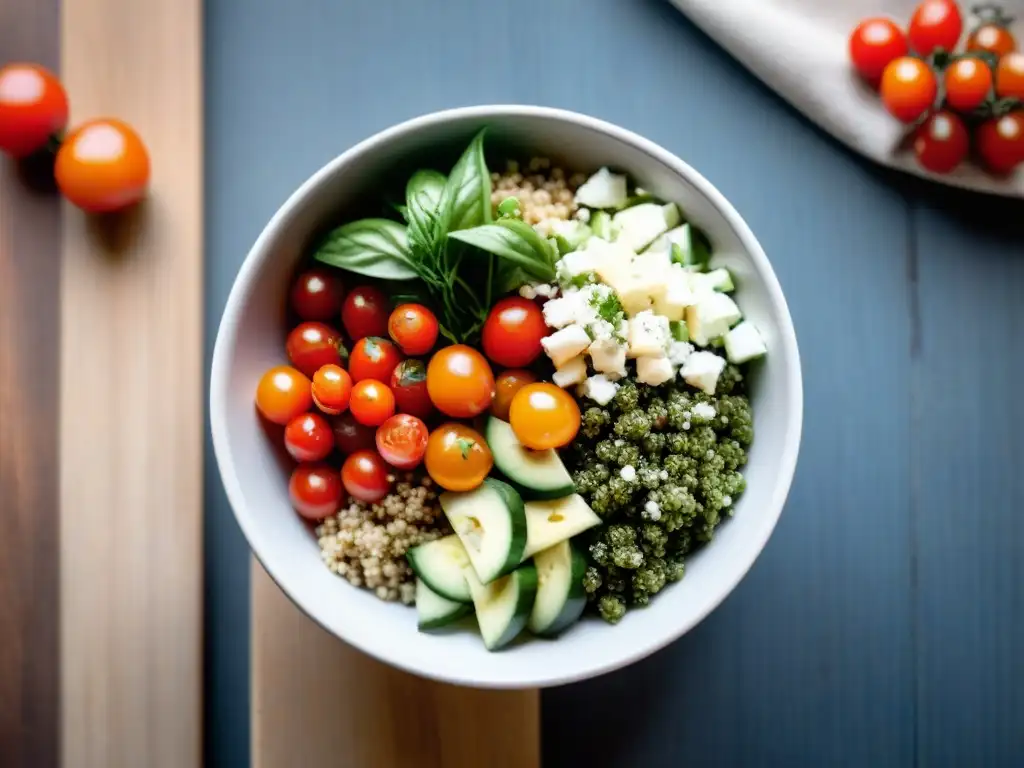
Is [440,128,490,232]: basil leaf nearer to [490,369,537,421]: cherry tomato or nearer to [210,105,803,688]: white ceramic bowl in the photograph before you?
[210,105,803,688]: white ceramic bowl

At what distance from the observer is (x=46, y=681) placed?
1248 mm

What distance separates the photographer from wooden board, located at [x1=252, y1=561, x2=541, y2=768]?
1.19 metres

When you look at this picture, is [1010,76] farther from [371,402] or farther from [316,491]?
[316,491]

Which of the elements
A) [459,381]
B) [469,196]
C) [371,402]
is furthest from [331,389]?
[469,196]

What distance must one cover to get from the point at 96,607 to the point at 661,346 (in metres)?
0.85

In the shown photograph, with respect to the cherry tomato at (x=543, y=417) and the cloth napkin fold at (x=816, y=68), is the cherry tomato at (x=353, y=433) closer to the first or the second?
the cherry tomato at (x=543, y=417)

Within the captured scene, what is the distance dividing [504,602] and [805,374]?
61 centimetres

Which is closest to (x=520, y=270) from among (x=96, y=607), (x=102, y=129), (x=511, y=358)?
(x=511, y=358)

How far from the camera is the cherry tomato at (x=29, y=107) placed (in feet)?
3.89

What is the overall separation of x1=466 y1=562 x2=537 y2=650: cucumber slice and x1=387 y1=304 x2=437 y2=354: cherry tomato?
0.27 meters

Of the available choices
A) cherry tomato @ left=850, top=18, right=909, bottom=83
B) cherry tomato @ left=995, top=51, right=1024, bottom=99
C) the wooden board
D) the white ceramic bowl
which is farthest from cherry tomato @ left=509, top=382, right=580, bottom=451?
cherry tomato @ left=995, top=51, right=1024, bottom=99

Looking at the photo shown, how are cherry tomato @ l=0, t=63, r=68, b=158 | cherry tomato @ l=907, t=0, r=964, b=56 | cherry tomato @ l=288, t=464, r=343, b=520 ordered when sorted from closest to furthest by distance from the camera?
cherry tomato @ l=288, t=464, r=343, b=520 → cherry tomato @ l=0, t=63, r=68, b=158 → cherry tomato @ l=907, t=0, r=964, b=56

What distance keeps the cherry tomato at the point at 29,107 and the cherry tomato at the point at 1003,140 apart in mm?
1302

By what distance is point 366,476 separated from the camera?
1044 millimetres
